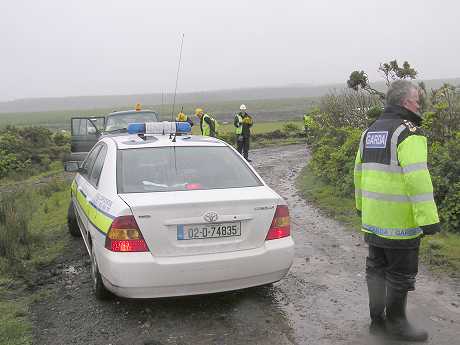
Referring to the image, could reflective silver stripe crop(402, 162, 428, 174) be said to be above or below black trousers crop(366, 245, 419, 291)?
above

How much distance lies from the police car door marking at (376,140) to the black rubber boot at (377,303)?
3.53 ft

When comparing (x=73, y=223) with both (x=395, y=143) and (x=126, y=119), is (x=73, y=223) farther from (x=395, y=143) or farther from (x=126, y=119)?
(x=126, y=119)

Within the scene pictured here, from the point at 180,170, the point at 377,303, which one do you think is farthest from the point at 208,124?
the point at 377,303

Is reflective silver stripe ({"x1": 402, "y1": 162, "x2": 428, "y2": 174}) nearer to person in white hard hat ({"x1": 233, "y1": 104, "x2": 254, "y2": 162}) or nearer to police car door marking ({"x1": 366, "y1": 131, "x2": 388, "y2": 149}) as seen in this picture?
police car door marking ({"x1": 366, "y1": 131, "x2": 388, "y2": 149})

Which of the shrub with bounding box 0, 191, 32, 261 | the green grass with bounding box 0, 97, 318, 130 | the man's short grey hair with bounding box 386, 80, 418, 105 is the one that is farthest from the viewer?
the green grass with bounding box 0, 97, 318, 130

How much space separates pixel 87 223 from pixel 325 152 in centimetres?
806

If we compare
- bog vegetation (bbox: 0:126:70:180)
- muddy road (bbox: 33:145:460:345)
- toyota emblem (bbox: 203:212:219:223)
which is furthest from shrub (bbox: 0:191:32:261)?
bog vegetation (bbox: 0:126:70:180)

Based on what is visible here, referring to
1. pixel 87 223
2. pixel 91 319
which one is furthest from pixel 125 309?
pixel 87 223

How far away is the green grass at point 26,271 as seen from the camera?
4.56 meters

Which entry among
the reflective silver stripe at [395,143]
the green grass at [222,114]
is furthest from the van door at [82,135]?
the green grass at [222,114]

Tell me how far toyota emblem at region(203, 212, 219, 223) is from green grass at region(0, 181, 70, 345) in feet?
5.76

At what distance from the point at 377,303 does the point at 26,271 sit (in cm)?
414

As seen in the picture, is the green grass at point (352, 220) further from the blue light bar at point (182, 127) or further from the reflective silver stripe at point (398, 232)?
the blue light bar at point (182, 127)

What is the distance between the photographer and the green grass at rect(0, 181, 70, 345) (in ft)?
15.0
